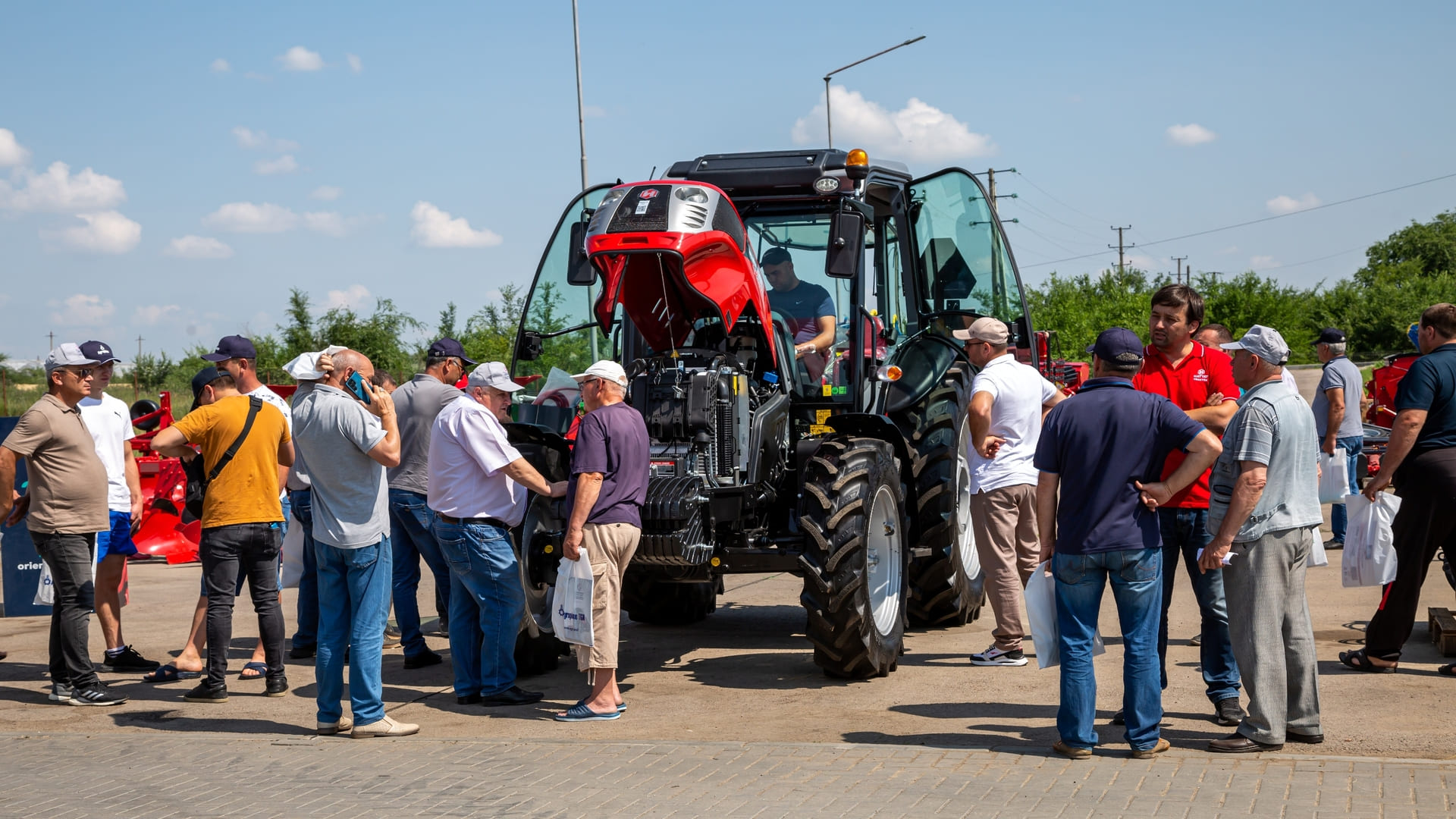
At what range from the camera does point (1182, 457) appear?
19.2ft

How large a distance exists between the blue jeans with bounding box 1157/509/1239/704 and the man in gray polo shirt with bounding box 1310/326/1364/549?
3682mm

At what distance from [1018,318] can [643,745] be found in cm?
474

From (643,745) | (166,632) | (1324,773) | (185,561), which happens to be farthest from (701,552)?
(185,561)

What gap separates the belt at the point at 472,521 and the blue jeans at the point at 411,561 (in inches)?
45.5

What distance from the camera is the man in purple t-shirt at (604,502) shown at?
251 inches

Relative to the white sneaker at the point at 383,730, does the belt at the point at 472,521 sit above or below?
above

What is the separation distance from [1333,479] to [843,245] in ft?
17.8

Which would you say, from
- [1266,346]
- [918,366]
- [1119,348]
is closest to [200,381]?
[918,366]

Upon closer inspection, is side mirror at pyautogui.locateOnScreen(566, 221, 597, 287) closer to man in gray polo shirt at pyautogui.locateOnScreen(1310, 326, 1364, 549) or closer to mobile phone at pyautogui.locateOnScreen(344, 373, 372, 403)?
mobile phone at pyautogui.locateOnScreen(344, 373, 372, 403)

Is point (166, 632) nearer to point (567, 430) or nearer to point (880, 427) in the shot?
point (567, 430)

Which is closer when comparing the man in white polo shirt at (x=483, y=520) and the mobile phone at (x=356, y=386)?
the mobile phone at (x=356, y=386)

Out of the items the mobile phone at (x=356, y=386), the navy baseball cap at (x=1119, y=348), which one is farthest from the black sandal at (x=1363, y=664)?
the mobile phone at (x=356, y=386)

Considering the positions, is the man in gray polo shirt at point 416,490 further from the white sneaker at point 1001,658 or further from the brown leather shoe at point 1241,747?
the brown leather shoe at point 1241,747

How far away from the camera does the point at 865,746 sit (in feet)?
19.1
